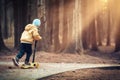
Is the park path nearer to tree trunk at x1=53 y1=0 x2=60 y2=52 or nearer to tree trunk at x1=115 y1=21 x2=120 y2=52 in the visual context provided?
tree trunk at x1=53 y1=0 x2=60 y2=52

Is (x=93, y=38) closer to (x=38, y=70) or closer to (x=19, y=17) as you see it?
(x=19, y=17)

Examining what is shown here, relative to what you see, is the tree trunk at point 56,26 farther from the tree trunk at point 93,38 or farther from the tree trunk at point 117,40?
the tree trunk at point 117,40

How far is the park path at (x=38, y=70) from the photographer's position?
32.6 feet

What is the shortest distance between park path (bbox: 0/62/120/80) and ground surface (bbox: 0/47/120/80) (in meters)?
0.35

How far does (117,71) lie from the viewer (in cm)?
1133

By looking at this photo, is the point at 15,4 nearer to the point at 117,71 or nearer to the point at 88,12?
the point at 88,12

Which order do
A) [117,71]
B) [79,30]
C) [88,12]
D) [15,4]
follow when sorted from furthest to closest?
[15,4] < [88,12] < [79,30] < [117,71]

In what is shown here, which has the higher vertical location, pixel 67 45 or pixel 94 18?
pixel 94 18

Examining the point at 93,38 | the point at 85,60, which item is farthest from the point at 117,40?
the point at 85,60

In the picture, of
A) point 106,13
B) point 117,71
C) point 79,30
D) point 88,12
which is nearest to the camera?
point 117,71

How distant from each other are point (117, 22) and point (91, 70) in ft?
23.9

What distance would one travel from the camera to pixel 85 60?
556 inches

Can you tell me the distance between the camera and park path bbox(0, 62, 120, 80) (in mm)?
9922

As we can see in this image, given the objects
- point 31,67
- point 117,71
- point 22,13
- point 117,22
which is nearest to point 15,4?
point 22,13
